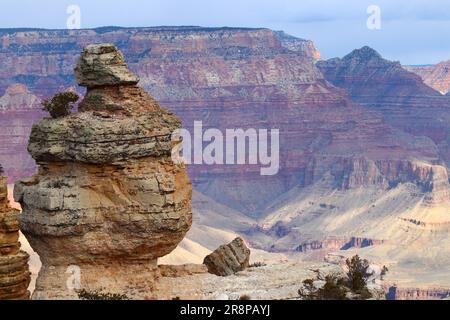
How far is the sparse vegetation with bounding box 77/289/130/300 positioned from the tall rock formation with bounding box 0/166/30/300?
1.43 metres

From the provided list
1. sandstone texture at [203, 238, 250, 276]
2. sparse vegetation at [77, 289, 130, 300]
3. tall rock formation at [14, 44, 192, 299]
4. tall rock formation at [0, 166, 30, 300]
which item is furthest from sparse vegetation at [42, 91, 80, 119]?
sandstone texture at [203, 238, 250, 276]

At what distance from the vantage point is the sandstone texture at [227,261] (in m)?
34.9

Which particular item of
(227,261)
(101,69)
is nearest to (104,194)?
(101,69)

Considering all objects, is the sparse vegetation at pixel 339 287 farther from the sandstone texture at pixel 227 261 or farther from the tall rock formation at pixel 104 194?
the tall rock formation at pixel 104 194

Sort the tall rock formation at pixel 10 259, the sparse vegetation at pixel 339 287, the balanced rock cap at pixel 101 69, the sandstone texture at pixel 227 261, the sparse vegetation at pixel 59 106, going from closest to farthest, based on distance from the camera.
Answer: the sparse vegetation at pixel 339 287 → the tall rock formation at pixel 10 259 → the balanced rock cap at pixel 101 69 → the sparse vegetation at pixel 59 106 → the sandstone texture at pixel 227 261

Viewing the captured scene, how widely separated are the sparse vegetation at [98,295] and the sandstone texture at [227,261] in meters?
4.39

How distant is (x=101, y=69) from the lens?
106 feet

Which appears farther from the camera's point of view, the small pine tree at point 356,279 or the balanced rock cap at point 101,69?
the balanced rock cap at point 101,69

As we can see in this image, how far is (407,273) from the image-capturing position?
518 ft

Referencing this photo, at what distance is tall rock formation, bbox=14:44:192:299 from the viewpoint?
31141mm

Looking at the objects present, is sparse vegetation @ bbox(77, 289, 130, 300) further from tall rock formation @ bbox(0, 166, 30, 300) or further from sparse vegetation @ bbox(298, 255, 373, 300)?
sparse vegetation @ bbox(298, 255, 373, 300)

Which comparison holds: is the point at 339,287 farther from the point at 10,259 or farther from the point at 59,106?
the point at 59,106

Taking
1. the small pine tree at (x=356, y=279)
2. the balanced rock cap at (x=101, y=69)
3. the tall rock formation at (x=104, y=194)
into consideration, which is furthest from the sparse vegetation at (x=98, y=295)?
the small pine tree at (x=356, y=279)
